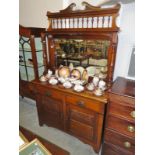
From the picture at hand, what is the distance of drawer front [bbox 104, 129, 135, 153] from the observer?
1277mm

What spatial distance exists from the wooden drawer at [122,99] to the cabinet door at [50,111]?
2.23ft

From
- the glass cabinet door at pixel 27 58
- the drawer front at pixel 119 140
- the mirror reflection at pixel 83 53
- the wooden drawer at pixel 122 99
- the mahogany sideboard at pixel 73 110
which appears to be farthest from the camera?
the glass cabinet door at pixel 27 58

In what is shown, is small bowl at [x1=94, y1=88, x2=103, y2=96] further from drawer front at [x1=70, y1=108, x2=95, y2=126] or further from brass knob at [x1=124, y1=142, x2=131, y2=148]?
brass knob at [x1=124, y1=142, x2=131, y2=148]

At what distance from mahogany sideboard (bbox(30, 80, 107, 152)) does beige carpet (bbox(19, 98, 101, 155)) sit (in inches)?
6.5

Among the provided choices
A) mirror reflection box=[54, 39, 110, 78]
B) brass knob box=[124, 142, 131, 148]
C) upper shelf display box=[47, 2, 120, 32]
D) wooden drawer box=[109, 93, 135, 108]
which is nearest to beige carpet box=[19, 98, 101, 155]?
brass knob box=[124, 142, 131, 148]

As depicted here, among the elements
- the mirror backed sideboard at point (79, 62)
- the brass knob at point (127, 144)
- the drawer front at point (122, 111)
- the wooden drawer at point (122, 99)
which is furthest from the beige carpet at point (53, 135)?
the wooden drawer at point (122, 99)

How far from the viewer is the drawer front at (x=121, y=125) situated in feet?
4.02

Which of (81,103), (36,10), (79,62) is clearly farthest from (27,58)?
(81,103)

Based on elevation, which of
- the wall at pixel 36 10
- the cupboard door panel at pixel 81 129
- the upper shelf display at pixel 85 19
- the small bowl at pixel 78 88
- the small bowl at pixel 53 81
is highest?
the wall at pixel 36 10

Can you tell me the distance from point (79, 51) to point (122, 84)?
66 cm

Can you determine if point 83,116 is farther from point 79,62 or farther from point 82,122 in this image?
point 79,62

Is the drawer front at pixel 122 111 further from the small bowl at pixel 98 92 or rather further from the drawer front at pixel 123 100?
the small bowl at pixel 98 92
